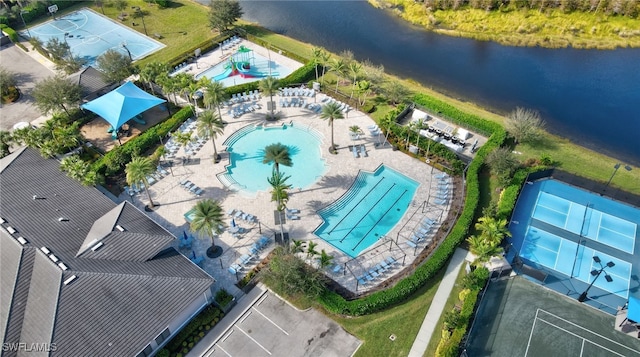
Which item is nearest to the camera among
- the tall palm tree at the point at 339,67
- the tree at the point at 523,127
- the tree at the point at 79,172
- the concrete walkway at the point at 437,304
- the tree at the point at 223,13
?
the concrete walkway at the point at 437,304

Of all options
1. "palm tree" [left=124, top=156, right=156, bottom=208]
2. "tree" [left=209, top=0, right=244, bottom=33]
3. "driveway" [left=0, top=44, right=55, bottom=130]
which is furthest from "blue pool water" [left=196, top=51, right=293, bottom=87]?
"palm tree" [left=124, top=156, right=156, bottom=208]

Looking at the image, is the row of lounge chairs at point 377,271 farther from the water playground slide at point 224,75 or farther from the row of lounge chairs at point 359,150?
the water playground slide at point 224,75

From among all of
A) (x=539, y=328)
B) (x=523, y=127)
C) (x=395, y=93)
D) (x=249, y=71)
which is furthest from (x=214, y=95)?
(x=539, y=328)

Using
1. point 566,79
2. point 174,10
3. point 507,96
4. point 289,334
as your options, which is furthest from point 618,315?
point 174,10

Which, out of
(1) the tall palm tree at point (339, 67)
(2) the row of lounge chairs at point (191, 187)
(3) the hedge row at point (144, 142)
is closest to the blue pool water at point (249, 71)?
(1) the tall palm tree at point (339, 67)

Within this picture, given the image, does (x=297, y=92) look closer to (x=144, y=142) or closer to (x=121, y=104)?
(x=144, y=142)
